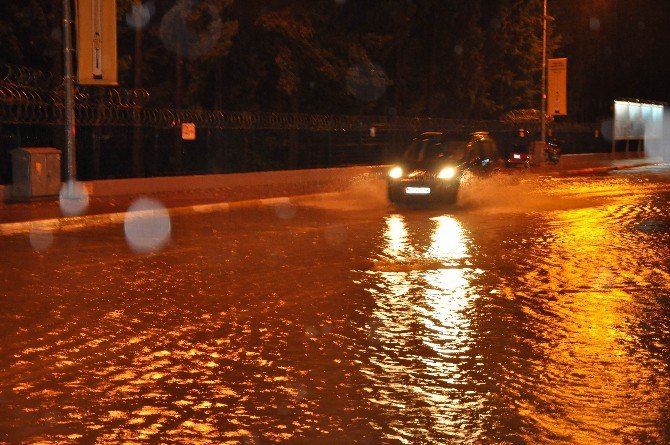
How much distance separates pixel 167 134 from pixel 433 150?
8505mm

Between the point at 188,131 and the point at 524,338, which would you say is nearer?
the point at 524,338

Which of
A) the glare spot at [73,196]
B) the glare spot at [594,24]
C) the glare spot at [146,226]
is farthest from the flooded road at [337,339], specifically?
the glare spot at [594,24]

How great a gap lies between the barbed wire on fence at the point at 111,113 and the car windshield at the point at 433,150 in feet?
23.0

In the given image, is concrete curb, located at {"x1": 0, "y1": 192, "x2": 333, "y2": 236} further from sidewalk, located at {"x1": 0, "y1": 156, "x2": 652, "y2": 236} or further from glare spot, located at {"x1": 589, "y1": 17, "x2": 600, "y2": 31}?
glare spot, located at {"x1": 589, "y1": 17, "x2": 600, "y2": 31}

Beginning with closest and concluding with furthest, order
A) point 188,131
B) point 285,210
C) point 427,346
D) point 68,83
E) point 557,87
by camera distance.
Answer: point 427,346 < point 68,83 < point 285,210 < point 188,131 < point 557,87

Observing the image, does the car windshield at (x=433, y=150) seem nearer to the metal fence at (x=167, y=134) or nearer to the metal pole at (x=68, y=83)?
the metal fence at (x=167, y=134)

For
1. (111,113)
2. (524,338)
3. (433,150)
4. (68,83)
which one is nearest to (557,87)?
(433,150)

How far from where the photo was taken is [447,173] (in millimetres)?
22781

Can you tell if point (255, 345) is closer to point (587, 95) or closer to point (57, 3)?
point (57, 3)

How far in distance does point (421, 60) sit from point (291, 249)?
34.9 metres

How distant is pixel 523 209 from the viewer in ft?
74.5

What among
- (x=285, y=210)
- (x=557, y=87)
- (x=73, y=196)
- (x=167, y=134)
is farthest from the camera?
(x=557, y=87)

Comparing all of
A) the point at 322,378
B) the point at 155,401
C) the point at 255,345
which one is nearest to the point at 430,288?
the point at 255,345

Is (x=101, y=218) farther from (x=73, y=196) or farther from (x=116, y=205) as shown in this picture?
(x=73, y=196)
